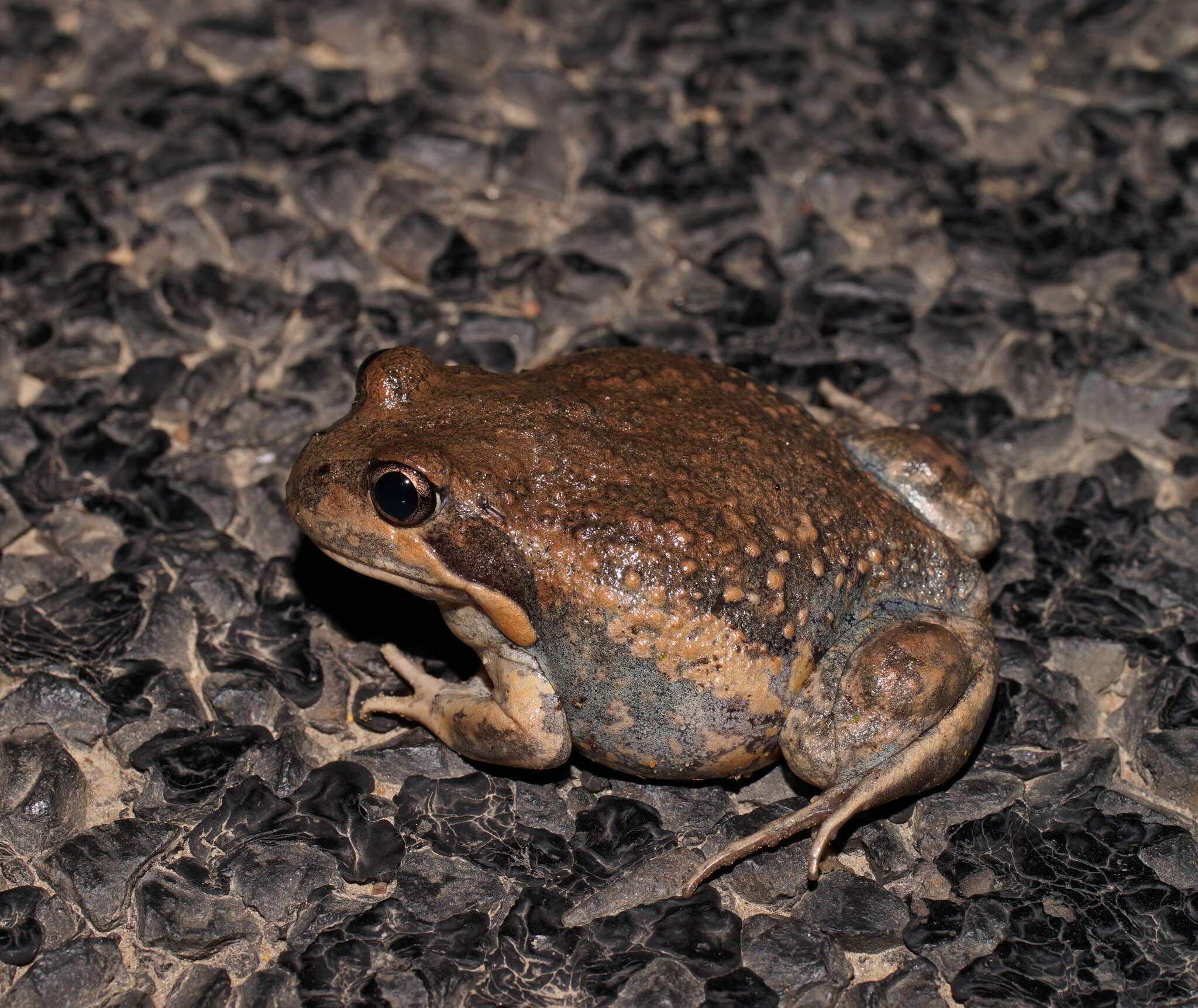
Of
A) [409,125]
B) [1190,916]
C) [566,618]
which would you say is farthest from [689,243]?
[1190,916]

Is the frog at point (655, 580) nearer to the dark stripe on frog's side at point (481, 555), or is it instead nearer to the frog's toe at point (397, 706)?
the dark stripe on frog's side at point (481, 555)

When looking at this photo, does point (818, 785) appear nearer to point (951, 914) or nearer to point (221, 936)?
point (951, 914)

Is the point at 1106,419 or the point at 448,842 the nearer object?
the point at 448,842

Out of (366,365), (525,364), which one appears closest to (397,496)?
(366,365)

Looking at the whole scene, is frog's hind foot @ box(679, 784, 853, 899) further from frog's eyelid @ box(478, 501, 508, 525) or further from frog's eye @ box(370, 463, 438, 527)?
frog's eye @ box(370, 463, 438, 527)

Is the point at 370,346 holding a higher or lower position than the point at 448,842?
higher
